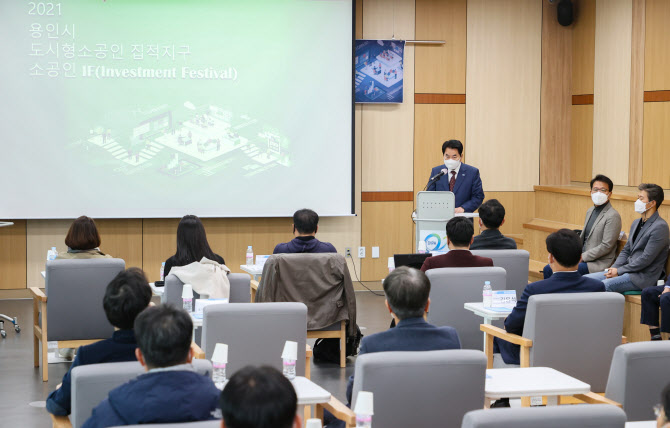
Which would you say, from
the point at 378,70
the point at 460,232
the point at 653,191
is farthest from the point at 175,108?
the point at 653,191

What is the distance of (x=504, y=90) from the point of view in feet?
31.6

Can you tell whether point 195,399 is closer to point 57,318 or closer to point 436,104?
point 57,318

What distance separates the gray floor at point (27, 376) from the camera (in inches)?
192

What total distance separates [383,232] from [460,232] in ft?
13.4

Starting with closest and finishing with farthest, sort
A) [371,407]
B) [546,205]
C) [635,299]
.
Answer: [371,407] → [635,299] → [546,205]

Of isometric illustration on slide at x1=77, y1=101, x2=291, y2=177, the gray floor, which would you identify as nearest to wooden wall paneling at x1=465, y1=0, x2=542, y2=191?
isometric illustration on slide at x1=77, y1=101, x2=291, y2=177

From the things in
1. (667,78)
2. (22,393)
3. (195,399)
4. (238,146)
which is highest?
(667,78)

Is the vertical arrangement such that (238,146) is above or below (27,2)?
below

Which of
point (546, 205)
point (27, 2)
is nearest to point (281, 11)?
point (27, 2)

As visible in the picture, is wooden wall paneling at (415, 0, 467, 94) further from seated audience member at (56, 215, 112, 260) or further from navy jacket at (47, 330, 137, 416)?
navy jacket at (47, 330, 137, 416)

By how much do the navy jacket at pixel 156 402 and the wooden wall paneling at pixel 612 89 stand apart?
742 cm

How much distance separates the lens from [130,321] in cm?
309

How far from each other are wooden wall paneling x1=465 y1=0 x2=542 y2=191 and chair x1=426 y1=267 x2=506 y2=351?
469 cm

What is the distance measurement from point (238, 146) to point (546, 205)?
3.56m
